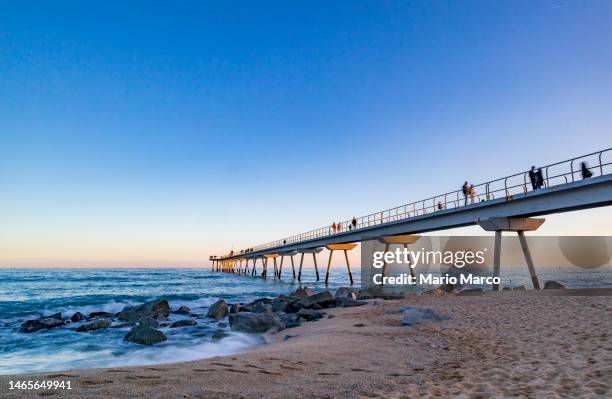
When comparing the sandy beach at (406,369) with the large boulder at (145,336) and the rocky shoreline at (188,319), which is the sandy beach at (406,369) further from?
the large boulder at (145,336)

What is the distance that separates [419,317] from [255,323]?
252 inches

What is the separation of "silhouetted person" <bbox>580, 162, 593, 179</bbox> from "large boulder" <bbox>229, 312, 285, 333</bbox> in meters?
16.2

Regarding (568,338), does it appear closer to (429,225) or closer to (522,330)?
(522,330)

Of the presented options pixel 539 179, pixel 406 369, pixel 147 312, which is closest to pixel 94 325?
pixel 147 312

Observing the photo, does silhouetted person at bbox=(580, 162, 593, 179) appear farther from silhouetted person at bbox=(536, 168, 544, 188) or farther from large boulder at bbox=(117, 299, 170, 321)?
large boulder at bbox=(117, 299, 170, 321)

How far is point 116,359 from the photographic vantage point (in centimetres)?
1091

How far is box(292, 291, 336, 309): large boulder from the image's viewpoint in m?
20.1

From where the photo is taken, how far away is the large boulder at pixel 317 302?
20.1 meters

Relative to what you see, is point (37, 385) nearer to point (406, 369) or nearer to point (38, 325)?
point (406, 369)

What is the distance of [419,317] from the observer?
12.2 meters

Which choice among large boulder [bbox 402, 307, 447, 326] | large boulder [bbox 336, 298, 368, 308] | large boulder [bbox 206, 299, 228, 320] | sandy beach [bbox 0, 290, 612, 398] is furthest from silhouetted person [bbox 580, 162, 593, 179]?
large boulder [bbox 206, 299, 228, 320]

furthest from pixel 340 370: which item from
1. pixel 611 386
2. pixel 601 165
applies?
pixel 601 165

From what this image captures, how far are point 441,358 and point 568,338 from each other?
11.1 feet

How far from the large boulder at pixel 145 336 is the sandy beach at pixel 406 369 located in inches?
240
